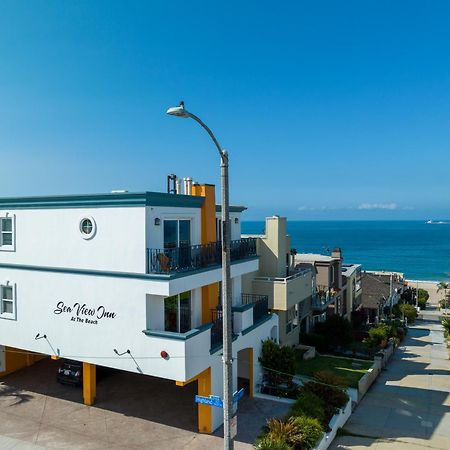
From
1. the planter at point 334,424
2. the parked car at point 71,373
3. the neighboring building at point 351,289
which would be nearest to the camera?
the planter at point 334,424

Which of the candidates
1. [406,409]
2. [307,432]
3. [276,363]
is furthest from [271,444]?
[406,409]

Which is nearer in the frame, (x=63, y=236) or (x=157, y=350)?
(x=157, y=350)

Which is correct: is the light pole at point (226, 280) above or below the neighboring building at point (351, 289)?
above

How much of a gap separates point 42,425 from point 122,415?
2867 millimetres

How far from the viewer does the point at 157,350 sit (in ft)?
49.0

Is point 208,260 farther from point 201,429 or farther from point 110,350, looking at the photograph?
point 201,429

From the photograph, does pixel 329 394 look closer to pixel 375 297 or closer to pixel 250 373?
pixel 250 373

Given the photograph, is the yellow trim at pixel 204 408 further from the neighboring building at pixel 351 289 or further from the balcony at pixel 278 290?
the neighboring building at pixel 351 289

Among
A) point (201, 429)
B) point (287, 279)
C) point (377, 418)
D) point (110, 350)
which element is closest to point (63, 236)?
point (110, 350)

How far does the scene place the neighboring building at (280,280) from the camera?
2359 centimetres

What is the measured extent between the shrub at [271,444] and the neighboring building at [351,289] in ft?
86.4

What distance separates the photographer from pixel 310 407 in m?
16.1

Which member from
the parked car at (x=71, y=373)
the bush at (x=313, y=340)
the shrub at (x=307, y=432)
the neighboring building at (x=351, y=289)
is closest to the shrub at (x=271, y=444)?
the shrub at (x=307, y=432)

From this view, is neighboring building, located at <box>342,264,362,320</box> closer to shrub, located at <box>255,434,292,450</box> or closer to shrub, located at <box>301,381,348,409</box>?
shrub, located at <box>301,381,348,409</box>
